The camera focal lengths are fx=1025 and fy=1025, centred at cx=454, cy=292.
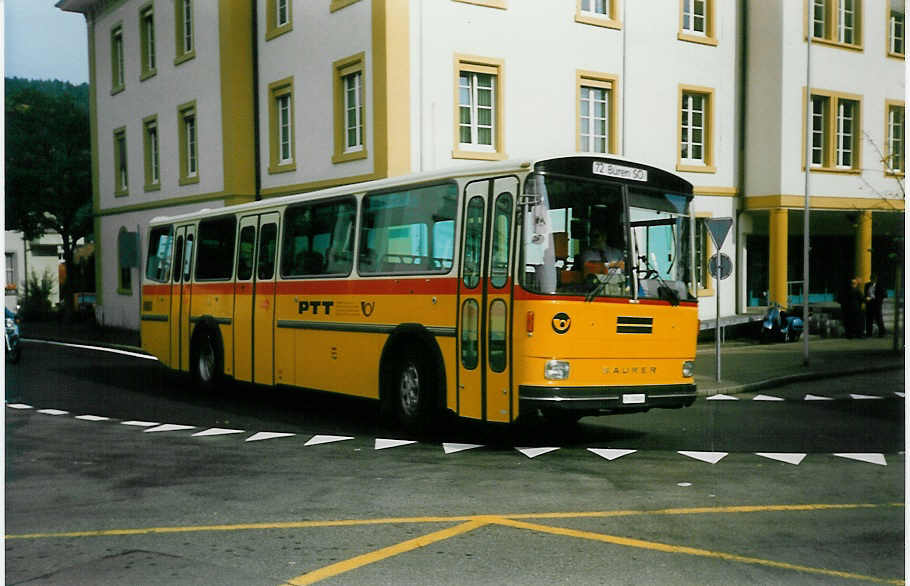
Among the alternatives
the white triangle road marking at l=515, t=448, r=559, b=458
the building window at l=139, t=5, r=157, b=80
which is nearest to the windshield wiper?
the white triangle road marking at l=515, t=448, r=559, b=458

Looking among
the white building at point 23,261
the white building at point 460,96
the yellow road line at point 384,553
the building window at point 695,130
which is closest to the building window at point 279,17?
the white building at point 460,96

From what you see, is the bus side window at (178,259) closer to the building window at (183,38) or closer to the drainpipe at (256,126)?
the drainpipe at (256,126)

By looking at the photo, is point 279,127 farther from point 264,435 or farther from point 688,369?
point 688,369

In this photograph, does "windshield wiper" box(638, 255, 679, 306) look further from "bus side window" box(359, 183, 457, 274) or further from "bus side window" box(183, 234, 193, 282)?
"bus side window" box(183, 234, 193, 282)

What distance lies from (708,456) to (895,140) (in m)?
3.29

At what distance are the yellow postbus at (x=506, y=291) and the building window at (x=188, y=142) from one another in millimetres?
13036

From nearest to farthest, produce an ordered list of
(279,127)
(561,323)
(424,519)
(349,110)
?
(424,519), (561,323), (349,110), (279,127)

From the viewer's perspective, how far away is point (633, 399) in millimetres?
9492

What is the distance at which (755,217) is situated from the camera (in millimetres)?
24188

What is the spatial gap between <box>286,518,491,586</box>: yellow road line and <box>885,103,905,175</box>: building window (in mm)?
4618

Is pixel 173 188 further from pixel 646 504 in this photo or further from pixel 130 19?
pixel 646 504

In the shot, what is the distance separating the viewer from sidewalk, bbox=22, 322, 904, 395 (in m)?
15.6

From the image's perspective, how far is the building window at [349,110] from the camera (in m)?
20.2

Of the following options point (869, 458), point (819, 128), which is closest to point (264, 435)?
point (869, 458)
